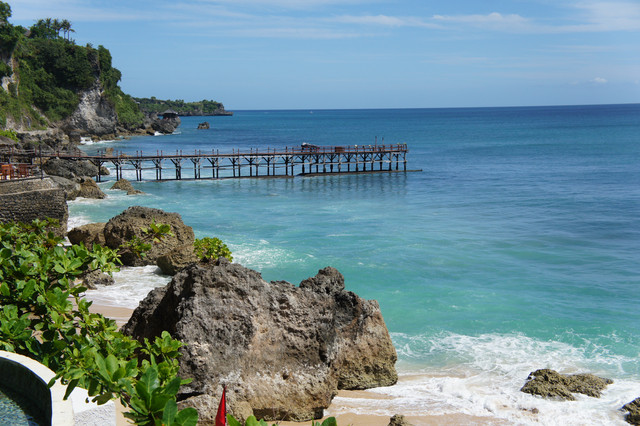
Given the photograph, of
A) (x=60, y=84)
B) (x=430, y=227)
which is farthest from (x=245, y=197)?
(x=60, y=84)

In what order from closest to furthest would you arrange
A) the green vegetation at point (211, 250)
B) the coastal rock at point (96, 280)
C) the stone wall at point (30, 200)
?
1. the green vegetation at point (211, 250)
2. the coastal rock at point (96, 280)
3. the stone wall at point (30, 200)

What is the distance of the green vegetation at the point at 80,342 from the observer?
5.02 m

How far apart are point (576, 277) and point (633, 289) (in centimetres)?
185

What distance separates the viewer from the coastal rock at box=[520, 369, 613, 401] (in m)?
12.5

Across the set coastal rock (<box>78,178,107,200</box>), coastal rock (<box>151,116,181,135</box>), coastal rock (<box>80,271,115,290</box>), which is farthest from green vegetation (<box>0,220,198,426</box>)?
coastal rock (<box>151,116,181,135</box>)

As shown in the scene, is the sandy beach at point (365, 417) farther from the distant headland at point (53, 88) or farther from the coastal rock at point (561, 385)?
the distant headland at point (53, 88)

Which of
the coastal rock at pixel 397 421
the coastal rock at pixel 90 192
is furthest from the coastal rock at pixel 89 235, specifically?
the coastal rock at pixel 90 192

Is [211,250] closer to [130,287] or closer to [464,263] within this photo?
[130,287]

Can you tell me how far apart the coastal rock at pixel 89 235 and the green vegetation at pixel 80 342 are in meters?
12.9

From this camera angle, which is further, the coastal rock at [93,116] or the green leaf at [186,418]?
the coastal rock at [93,116]

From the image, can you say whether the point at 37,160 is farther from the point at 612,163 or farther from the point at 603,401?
the point at 612,163

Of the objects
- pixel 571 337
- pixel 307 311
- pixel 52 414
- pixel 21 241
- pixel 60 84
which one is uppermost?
pixel 60 84

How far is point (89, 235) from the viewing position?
22125mm

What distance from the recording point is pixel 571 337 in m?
16.4
